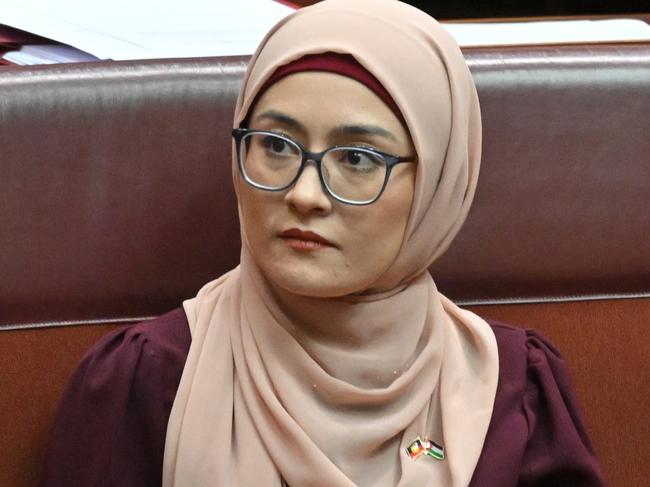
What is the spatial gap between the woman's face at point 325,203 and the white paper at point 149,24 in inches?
17.8

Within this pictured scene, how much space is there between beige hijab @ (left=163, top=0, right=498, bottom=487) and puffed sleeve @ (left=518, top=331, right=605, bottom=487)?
0.11 metres

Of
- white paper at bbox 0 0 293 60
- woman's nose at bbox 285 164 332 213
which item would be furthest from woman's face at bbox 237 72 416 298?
white paper at bbox 0 0 293 60

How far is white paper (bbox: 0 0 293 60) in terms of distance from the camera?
6.00 feet

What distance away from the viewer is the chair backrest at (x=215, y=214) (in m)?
1.76

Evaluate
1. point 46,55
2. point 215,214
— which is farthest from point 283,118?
point 46,55

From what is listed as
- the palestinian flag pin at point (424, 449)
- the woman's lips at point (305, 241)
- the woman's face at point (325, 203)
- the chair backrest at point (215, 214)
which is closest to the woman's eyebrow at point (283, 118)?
the woman's face at point (325, 203)

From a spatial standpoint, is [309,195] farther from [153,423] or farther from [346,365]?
[153,423]

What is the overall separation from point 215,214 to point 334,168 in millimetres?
434

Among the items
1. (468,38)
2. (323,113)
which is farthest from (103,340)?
(468,38)

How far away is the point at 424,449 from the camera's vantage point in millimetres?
1623

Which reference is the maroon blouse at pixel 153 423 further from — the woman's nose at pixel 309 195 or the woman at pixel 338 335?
the woman's nose at pixel 309 195

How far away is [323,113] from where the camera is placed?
1438mm

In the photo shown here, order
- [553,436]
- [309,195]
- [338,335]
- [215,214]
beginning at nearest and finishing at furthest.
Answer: [309,195] < [338,335] < [553,436] < [215,214]

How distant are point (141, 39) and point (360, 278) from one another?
25.0 inches
